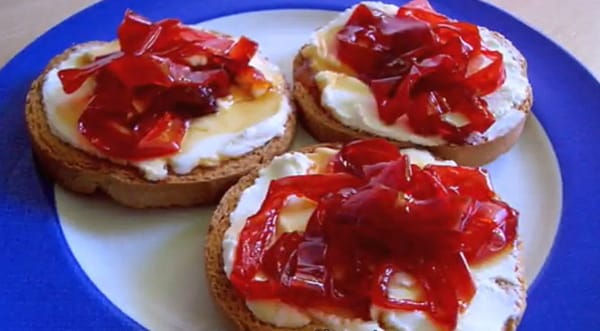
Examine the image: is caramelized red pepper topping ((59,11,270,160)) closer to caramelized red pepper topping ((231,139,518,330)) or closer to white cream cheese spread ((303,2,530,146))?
white cream cheese spread ((303,2,530,146))

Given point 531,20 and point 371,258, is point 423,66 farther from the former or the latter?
point 531,20

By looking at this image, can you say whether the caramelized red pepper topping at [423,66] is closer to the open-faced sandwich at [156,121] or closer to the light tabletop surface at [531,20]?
the open-faced sandwich at [156,121]

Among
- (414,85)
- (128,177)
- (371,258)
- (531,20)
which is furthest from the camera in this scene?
(531,20)

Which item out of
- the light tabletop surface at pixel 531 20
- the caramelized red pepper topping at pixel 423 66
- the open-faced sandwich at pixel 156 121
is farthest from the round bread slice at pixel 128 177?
the light tabletop surface at pixel 531 20

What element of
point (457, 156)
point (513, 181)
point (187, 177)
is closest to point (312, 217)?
point (187, 177)

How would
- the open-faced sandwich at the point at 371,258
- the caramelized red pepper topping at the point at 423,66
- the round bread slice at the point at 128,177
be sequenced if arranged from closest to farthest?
the open-faced sandwich at the point at 371,258 → the round bread slice at the point at 128,177 → the caramelized red pepper topping at the point at 423,66

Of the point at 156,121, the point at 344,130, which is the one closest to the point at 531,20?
the point at 344,130

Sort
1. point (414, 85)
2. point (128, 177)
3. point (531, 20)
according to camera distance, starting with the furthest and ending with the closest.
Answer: point (531, 20), point (414, 85), point (128, 177)
